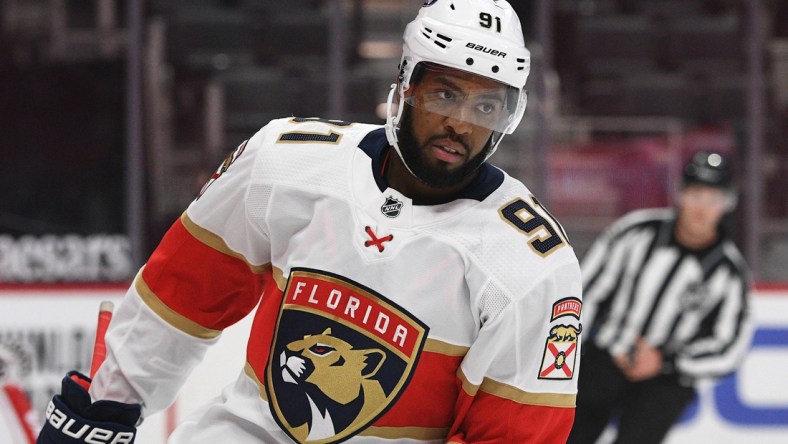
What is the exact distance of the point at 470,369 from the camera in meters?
1.63

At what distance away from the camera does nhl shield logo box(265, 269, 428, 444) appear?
64.6 inches

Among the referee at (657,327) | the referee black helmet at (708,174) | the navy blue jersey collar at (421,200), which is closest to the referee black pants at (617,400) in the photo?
the referee at (657,327)

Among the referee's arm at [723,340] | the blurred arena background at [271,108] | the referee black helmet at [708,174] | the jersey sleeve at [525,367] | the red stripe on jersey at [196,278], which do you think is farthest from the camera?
the blurred arena background at [271,108]

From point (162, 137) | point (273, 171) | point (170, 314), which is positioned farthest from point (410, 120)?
point (162, 137)

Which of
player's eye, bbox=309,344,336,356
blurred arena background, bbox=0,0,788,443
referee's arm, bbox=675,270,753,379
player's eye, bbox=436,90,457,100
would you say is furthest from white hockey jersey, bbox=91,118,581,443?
blurred arena background, bbox=0,0,788,443

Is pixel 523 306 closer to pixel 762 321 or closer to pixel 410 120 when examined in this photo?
pixel 410 120

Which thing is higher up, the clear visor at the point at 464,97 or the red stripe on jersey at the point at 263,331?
the clear visor at the point at 464,97

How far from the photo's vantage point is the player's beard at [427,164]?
165cm

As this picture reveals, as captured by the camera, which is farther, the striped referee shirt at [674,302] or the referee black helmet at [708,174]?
the referee black helmet at [708,174]

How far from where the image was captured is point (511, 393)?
164 centimetres

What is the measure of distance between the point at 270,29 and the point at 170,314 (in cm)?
305

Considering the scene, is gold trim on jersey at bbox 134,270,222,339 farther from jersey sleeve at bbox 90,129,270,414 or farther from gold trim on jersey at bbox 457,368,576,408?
gold trim on jersey at bbox 457,368,576,408

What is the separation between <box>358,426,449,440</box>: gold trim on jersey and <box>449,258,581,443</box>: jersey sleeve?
54mm

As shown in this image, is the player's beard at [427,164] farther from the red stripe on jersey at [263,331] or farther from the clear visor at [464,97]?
the red stripe on jersey at [263,331]
